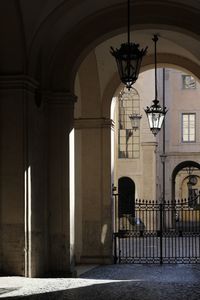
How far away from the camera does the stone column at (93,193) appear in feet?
54.5

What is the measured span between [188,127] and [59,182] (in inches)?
1083

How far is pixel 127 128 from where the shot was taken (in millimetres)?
35156

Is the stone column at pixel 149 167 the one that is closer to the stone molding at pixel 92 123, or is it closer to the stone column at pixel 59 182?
the stone molding at pixel 92 123

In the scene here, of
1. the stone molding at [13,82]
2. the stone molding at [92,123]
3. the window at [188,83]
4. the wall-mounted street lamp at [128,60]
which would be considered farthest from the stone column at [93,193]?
the window at [188,83]

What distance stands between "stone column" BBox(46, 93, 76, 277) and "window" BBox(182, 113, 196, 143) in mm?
27192

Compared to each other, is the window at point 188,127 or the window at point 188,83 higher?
the window at point 188,83

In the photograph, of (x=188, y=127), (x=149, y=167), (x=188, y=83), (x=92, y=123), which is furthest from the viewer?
(x=188, y=127)

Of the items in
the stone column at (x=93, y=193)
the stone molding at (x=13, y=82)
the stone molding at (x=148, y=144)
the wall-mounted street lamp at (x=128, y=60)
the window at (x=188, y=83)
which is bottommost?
the stone column at (x=93, y=193)

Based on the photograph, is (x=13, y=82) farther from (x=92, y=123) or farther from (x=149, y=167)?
(x=149, y=167)

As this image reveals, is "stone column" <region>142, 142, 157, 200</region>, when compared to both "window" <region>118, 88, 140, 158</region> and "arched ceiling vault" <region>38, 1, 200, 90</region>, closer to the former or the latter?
A: "window" <region>118, 88, 140, 158</region>

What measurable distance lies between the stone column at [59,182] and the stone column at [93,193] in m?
3.93

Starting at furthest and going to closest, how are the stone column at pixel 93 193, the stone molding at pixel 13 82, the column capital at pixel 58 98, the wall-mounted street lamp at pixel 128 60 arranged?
1. the stone column at pixel 93 193
2. the column capital at pixel 58 98
3. the stone molding at pixel 13 82
4. the wall-mounted street lamp at pixel 128 60

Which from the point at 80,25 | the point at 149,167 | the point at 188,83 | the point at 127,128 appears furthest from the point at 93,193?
the point at 188,83

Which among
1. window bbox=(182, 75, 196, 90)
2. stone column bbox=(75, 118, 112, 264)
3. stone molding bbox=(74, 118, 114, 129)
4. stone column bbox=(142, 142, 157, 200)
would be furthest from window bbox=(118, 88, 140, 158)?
stone column bbox=(75, 118, 112, 264)
